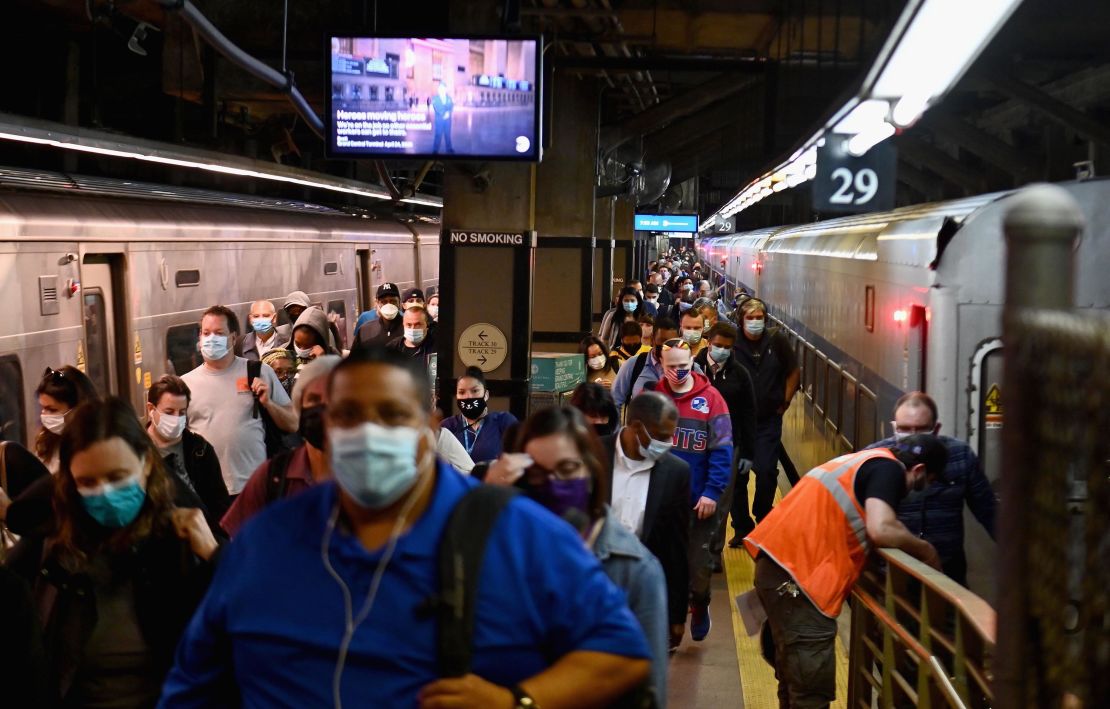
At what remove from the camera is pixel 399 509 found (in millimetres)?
2268

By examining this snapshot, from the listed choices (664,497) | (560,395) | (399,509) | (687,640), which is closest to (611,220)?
(560,395)

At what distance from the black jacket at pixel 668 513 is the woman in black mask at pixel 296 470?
4.99 feet

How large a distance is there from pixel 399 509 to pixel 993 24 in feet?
9.15

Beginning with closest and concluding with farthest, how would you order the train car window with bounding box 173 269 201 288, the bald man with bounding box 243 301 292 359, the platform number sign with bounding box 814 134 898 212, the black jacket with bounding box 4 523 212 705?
the black jacket with bounding box 4 523 212 705 < the bald man with bounding box 243 301 292 359 < the train car window with bounding box 173 269 201 288 < the platform number sign with bounding box 814 134 898 212

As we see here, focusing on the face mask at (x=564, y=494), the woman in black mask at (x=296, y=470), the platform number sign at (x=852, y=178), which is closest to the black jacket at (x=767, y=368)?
the platform number sign at (x=852, y=178)

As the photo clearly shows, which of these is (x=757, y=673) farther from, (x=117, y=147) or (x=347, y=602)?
(x=347, y=602)

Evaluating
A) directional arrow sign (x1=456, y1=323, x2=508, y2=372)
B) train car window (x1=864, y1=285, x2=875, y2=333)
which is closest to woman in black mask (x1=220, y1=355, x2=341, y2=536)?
train car window (x1=864, y1=285, x2=875, y2=333)

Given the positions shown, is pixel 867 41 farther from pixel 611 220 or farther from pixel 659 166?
pixel 659 166

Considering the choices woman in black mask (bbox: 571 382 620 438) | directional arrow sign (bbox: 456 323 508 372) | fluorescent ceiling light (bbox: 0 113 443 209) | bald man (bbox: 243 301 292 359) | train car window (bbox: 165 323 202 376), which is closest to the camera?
woman in black mask (bbox: 571 382 620 438)

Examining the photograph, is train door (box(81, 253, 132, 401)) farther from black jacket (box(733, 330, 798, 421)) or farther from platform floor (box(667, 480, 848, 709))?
black jacket (box(733, 330, 798, 421))

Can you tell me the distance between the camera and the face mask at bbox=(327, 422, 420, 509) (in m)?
2.22

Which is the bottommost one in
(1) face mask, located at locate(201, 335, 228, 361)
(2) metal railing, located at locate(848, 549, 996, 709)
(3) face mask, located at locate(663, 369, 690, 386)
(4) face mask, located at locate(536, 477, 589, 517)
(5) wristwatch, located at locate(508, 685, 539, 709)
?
(2) metal railing, located at locate(848, 549, 996, 709)

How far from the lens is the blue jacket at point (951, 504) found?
564 cm

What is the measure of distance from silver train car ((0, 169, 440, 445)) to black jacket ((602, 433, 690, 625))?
3841 mm
